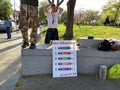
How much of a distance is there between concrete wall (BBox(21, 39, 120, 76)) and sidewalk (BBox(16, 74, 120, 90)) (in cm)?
22

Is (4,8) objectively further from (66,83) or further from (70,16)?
(66,83)

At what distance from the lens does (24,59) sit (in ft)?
21.5

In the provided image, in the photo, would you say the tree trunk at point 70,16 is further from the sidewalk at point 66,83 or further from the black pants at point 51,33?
the sidewalk at point 66,83

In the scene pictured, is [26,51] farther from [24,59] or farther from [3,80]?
[3,80]

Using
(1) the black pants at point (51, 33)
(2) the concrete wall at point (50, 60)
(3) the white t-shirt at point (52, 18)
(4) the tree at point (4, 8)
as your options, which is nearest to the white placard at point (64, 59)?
(2) the concrete wall at point (50, 60)

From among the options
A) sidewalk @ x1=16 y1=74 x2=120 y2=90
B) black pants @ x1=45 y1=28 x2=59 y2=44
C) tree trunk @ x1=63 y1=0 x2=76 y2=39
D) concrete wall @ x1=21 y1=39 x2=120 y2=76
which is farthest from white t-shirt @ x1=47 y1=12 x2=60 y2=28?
tree trunk @ x1=63 y1=0 x2=76 y2=39

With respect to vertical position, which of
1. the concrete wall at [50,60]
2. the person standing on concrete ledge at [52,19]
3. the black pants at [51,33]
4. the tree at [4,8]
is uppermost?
the tree at [4,8]

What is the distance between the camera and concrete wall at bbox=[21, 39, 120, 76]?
21.5ft

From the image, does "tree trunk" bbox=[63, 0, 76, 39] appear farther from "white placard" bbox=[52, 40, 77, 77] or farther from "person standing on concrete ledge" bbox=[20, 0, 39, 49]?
"white placard" bbox=[52, 40, 77, 77]

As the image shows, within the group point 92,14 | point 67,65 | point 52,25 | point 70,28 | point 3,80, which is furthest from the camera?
point 92,14

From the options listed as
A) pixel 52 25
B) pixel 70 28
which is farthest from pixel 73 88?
pixel 70 28

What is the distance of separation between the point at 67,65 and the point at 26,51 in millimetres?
1025

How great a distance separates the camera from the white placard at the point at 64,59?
21.4 ft

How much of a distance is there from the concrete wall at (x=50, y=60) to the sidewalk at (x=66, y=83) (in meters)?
0.22
